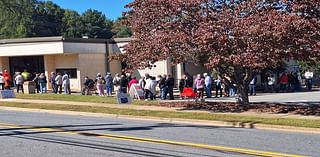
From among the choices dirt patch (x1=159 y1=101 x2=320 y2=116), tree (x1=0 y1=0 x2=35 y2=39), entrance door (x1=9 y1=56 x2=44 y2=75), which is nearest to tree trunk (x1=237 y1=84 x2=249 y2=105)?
dirt patch (x1=159 y1=101 x2=320 y2=116)

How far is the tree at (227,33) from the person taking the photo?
50.9 ft

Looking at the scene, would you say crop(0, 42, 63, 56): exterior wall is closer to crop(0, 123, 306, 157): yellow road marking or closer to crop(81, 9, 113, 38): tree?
crop(0, 123, 306, 157): yellow road marking

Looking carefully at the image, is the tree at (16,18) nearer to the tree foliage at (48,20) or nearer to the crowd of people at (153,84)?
the tree foliage at (48,20)

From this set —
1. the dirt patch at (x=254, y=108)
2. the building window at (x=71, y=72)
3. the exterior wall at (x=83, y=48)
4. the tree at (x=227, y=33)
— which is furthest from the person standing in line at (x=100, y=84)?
the tree at (x=227, y=33)

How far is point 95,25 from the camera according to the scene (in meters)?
98.1

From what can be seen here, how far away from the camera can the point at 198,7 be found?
1781cm

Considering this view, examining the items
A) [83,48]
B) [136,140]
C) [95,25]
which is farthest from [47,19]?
[136,140]

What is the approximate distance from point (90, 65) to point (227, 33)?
863 inches

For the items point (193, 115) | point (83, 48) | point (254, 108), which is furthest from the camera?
point (83, 48)

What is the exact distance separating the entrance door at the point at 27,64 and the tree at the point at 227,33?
64.3 feet

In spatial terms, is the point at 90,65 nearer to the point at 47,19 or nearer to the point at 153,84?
the point at 153,84

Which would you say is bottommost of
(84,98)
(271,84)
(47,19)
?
(84,98)

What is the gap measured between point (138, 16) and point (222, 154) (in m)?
10.6

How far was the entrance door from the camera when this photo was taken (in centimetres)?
3791
